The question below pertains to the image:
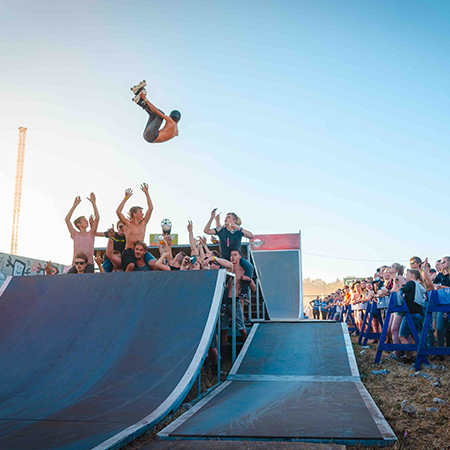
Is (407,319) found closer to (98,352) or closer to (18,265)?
(98,352)

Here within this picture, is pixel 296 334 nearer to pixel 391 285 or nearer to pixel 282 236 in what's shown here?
pixel 391 285

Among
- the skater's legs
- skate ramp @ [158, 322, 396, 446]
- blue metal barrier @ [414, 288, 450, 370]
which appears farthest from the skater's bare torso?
blue metal barrier @ [414, 288, 450, 370]

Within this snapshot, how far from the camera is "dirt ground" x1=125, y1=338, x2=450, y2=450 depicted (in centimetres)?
319

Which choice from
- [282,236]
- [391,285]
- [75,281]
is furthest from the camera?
[282,236]

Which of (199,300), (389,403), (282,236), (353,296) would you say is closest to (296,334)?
(199,300)

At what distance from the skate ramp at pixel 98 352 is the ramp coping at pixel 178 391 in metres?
0.01

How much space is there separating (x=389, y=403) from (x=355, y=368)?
135 cm

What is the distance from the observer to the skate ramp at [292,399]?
327cm

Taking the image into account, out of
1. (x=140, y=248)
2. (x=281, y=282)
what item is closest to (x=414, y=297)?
(x=140, y=248)

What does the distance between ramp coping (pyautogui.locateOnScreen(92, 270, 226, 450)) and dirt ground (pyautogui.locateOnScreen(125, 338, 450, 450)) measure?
9cm

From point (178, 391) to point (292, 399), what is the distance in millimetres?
1237

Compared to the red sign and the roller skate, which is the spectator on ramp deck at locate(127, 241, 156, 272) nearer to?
the roller skate

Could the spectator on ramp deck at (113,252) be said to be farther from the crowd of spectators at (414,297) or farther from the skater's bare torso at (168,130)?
the crowd of spectators at (414,297)

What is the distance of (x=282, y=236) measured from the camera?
64.5 feet
